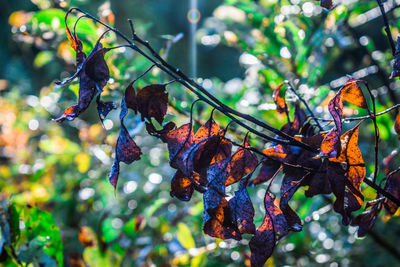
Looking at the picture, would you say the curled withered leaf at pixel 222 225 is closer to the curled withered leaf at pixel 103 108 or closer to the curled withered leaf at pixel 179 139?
the curled withered leaf at pixel 179 139

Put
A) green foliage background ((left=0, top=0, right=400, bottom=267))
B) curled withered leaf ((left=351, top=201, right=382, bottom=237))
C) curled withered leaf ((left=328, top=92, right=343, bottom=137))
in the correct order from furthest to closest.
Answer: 1. green foliage background ((left=0, top=0, right=400, bottom=267))
2. curled withered leaf ((left=351, top=201, right=382, bottom=237))
3. curled withered leaf ((left=328, top=92, right=343, bottom=137))

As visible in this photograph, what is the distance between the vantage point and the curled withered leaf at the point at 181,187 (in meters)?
0.49

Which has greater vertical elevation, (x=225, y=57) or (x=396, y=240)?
(x=225, y=57)

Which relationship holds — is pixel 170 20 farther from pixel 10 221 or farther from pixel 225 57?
pixel 10 221

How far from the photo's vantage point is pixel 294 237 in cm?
114

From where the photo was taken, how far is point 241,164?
50 cm

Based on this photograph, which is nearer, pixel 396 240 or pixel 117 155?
pixel 117 155

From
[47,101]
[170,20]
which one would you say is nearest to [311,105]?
[47,101]

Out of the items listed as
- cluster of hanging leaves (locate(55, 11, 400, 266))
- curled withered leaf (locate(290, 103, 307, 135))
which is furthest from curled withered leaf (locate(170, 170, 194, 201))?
curled withered leaf (locate(290, 103, 307, 135))

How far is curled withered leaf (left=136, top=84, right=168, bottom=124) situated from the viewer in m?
0.50

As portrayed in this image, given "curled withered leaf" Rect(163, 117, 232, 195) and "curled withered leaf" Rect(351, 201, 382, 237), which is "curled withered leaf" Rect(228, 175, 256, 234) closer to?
"curled withered leaf" Rect(163, 117, 232, 195)

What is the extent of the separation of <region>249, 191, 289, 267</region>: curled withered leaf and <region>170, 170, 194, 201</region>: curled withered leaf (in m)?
0.11

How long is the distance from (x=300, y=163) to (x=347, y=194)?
0.08 metres

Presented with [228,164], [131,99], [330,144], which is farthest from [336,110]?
[131,99]
